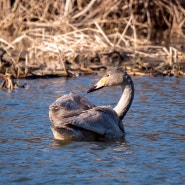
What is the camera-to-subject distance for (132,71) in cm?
1247

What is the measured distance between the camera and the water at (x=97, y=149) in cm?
585

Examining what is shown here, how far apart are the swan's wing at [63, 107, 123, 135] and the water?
155 mm

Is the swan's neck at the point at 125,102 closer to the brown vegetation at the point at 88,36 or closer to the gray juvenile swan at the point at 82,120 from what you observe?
the gray juvenile swan at the point at 82,120

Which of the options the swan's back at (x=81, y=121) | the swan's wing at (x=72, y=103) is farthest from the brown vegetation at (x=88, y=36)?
the swan's back at (x=81, y=121)

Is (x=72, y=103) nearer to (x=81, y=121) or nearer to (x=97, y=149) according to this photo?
(x=81, y=121)

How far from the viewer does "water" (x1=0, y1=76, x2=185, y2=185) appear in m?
5.85

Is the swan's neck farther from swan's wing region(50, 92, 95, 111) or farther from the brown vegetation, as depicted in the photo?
the brown vegetation

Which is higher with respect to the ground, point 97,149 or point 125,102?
point 125,102

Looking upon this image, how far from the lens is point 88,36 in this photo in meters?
14.7

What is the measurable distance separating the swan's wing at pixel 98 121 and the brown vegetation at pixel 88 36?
12.9 feet

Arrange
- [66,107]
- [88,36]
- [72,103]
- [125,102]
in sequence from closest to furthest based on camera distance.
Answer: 1. [66,107]
2. [72,103]
3. [125,102]
4. [88,36]

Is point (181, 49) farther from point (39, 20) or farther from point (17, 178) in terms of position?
point (17, 178)

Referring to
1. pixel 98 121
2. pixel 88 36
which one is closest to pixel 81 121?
pixel 98 121

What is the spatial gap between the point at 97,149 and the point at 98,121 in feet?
1.14
